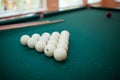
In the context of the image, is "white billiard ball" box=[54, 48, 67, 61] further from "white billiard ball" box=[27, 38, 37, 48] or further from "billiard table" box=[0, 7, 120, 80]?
"white billiard ball" box=[27, 38, 37, 48]

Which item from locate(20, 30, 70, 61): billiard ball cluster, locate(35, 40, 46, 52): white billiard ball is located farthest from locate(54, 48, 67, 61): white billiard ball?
locate(35, 40, 46, 52): white billiard ball

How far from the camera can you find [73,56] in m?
1.51

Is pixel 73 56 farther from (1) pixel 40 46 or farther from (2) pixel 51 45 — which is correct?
(1) pixel 40 46

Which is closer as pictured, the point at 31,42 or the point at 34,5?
the point at 31,42

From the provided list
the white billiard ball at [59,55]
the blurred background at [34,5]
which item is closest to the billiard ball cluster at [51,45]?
the white billiard ball at [59,55]

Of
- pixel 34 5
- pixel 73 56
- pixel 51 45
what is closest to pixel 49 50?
pixel 51 45

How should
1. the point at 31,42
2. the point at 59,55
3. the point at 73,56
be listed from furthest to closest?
the point at 31,42
the point at 73,56
the point at 59,55

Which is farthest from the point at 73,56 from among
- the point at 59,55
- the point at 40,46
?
the point at 40,46

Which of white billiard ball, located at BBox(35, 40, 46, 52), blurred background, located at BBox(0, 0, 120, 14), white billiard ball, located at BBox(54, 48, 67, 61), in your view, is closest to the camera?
white billiard ball, located at BBox(54, 48, 67, 61)

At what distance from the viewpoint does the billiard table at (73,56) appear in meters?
1.25

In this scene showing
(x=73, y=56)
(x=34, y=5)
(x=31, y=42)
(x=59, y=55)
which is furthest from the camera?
(x=34, y=5)

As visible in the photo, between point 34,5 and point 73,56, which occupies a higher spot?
point 34,5

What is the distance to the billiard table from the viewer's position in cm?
125

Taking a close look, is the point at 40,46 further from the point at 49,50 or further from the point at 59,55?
the point at 59,55
